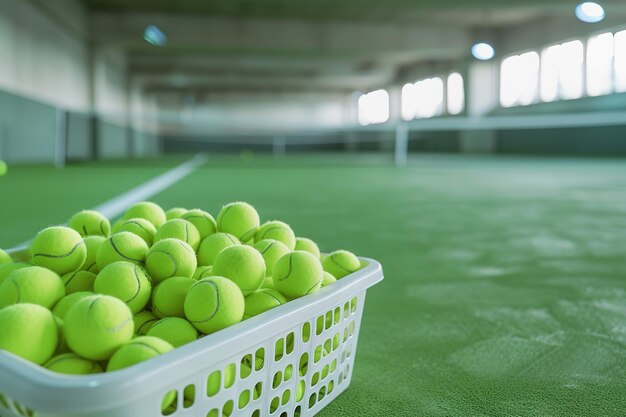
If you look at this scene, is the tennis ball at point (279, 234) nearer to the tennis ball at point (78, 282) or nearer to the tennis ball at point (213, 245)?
the tennis ball at point (213, 245)

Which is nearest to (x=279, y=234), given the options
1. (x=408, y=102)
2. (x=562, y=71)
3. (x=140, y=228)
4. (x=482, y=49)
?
(x=140, y=228)

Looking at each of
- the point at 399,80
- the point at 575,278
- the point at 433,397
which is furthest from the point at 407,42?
the point at 433,397

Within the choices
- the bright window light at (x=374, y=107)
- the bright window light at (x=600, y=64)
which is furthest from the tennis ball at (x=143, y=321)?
the bright window light at (x=374, y=107)

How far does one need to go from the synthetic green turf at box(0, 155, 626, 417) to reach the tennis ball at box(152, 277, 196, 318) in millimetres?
335

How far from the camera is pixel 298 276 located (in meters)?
1.00

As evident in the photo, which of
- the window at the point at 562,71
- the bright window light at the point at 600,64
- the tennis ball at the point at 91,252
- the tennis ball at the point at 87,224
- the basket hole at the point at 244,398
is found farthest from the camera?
the window at the point at 562,71

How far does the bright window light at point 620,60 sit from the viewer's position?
13998 millimetres

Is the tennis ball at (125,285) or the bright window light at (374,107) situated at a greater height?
the bright window light at (374,107)

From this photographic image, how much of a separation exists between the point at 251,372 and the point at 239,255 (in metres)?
0.24

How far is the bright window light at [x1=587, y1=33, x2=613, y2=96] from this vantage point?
1441cm

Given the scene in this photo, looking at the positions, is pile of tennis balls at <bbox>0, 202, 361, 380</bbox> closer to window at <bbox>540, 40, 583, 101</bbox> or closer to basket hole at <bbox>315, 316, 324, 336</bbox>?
basket hole at <bbox>315, 316, 324, 336</bbox>

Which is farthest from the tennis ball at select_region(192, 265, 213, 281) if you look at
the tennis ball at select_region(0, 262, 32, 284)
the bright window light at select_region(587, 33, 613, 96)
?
the bright window light at select_region(587, 33, 613, 96)

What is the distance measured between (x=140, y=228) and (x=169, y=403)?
2.13 feet

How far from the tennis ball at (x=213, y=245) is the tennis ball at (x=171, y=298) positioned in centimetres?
24
